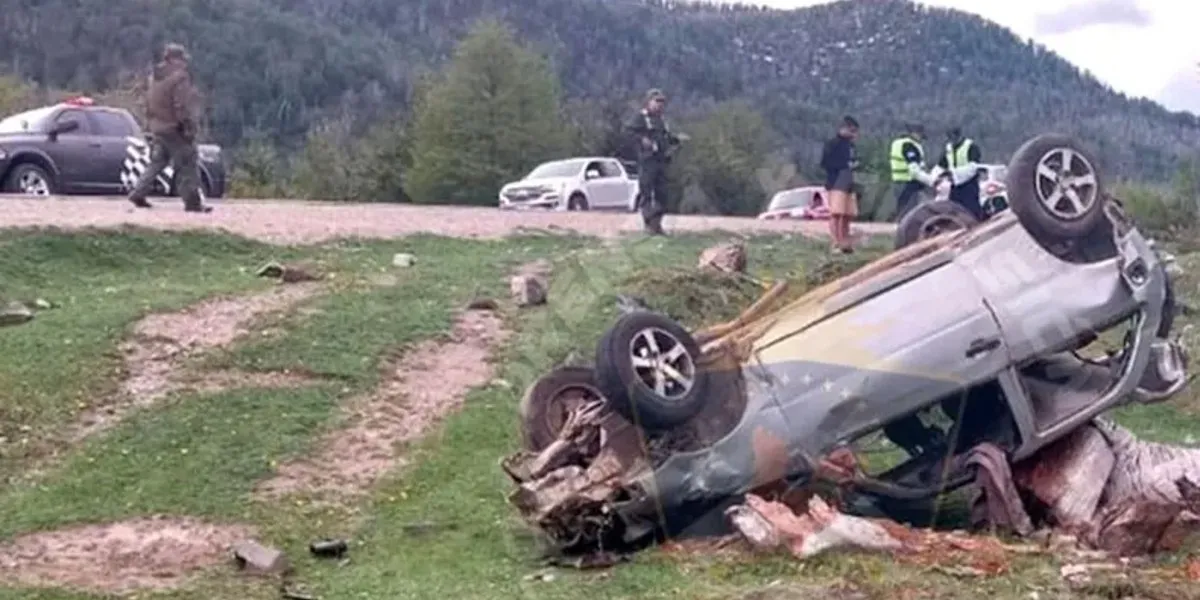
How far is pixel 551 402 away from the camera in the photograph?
8.45 m

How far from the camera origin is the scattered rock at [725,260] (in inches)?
585

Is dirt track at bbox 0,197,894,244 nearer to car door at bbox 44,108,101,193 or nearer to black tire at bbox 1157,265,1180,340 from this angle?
car door at bbox 44,108,101,193

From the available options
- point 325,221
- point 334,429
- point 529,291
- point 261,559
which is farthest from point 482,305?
point 261,559

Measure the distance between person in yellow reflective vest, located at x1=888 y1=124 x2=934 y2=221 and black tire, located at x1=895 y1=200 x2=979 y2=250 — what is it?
8.06 metres

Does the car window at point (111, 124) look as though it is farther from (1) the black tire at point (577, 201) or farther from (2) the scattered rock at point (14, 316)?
(2) the scattered rock at point (14, 316)

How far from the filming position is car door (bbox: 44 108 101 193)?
2533cm

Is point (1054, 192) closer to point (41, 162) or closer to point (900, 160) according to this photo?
point (900, 160)

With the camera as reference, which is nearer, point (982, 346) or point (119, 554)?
point (982, 346)

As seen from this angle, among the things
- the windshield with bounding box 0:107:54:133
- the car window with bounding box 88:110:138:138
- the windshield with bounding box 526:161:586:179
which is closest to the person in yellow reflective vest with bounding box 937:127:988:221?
the car window with bounding box 88:110:138:138

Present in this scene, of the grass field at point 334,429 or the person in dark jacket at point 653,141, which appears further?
the person in dark jacket at point 653,141

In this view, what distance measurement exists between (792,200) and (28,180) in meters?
20.0

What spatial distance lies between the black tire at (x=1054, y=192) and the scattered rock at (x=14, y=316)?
7016 mm

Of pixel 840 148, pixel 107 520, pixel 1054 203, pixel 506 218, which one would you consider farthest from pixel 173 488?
pixel 506 218

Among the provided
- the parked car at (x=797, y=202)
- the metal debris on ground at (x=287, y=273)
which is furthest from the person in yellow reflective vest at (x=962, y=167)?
the parked car at (x=797, y=202)
